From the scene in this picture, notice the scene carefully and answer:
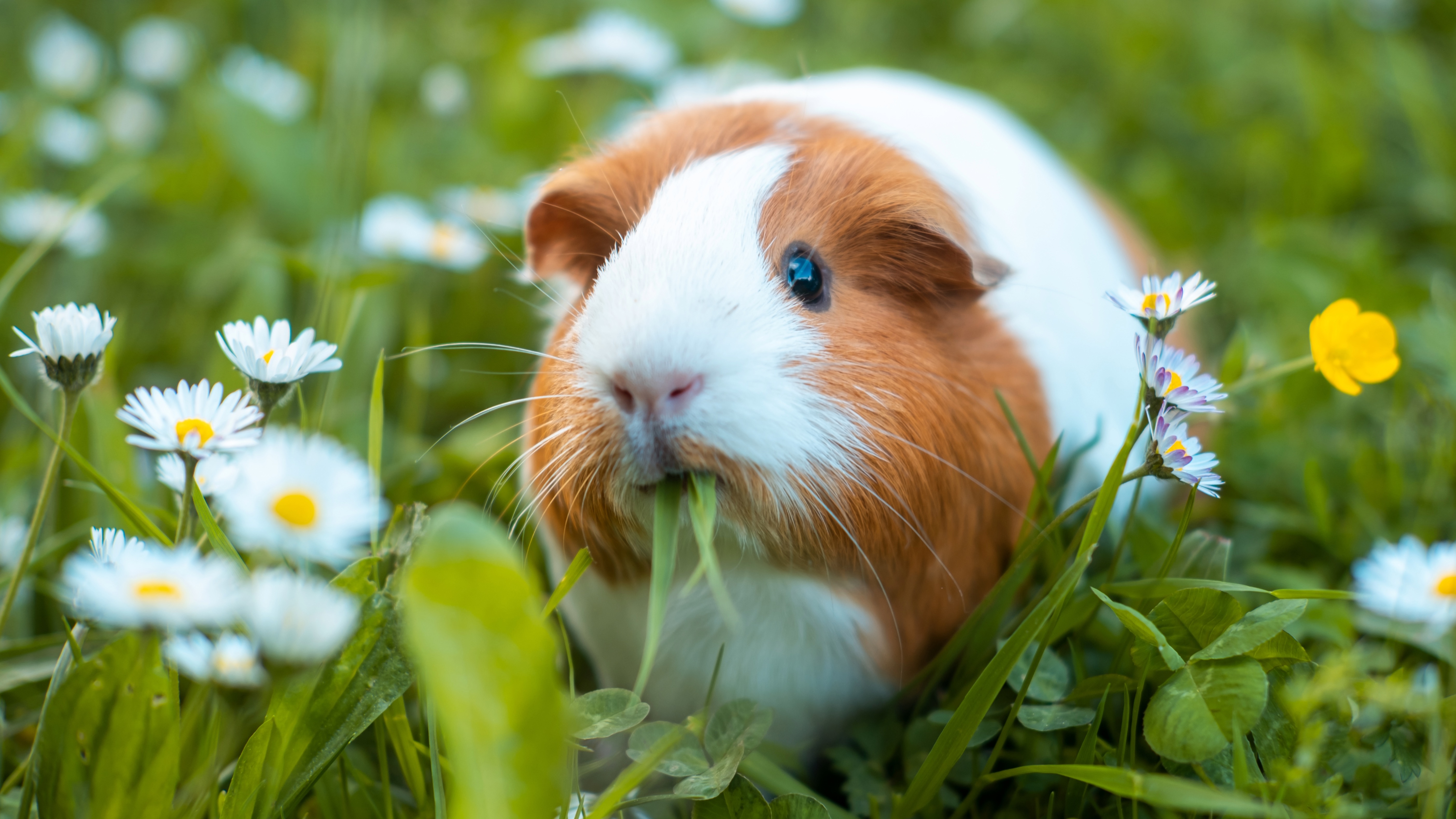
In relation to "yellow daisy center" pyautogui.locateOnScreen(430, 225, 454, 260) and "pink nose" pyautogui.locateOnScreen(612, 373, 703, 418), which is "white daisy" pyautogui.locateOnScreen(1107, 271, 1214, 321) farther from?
"yellow daisy center" pyautogui.locateOnScreen(430, 225, 454, 260)

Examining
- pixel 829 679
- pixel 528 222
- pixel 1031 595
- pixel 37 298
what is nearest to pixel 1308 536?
pixel 1031 595

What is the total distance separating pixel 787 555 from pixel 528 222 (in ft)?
3.20

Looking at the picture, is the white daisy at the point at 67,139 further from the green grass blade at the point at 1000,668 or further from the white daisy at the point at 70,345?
the green grass blade at the point at 1000,668

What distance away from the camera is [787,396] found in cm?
168

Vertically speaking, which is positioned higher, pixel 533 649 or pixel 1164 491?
pixel 1164 491

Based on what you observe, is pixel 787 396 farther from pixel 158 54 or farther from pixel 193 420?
pixel 158 54

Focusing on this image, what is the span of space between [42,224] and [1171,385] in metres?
3.33

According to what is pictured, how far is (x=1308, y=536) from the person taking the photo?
2598 mm

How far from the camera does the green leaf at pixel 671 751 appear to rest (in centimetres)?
173

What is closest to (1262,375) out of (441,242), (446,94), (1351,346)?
(1351,346)

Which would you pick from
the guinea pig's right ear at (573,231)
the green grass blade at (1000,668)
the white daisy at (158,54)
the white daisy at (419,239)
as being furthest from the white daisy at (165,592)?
the white daisy at (158,54)

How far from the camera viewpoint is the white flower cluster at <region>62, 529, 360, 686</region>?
1192 millimetres

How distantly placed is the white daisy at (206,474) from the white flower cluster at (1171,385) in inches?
57.4

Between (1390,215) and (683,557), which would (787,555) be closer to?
(683,557)
